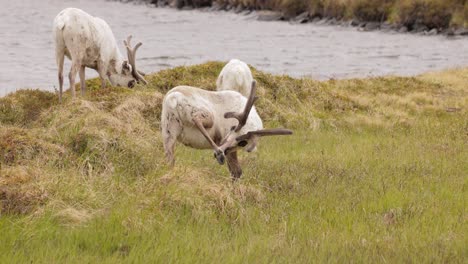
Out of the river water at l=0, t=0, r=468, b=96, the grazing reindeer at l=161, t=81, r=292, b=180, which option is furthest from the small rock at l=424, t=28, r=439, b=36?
the grazing reindeer at l=161, t=81, r=292, b=180

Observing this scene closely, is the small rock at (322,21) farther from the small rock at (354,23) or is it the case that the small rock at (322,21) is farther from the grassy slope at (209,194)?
the grassy slope at (209,194)

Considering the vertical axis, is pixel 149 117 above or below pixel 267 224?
below

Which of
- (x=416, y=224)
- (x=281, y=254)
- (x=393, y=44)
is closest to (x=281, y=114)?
(x=416, y=224)

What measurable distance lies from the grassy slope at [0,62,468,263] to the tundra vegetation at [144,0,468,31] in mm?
40982

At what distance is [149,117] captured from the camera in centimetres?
1688

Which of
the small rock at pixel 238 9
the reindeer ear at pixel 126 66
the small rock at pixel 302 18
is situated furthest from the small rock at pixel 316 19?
the reindeer ear at pixel 126 66

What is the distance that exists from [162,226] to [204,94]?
329cm

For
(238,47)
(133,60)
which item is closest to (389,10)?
(238,47)

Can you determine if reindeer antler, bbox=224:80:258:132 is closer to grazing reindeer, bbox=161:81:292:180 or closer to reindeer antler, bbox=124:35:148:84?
grazing reindeer, bbox=161:81:292:180

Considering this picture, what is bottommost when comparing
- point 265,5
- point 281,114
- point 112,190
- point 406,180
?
point 265,5

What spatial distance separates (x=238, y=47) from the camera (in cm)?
4766

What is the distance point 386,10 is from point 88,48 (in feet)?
150

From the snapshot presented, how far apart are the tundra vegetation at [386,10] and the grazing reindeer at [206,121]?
155ft

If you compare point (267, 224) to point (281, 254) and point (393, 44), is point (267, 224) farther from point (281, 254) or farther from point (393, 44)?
point (393, 44)
